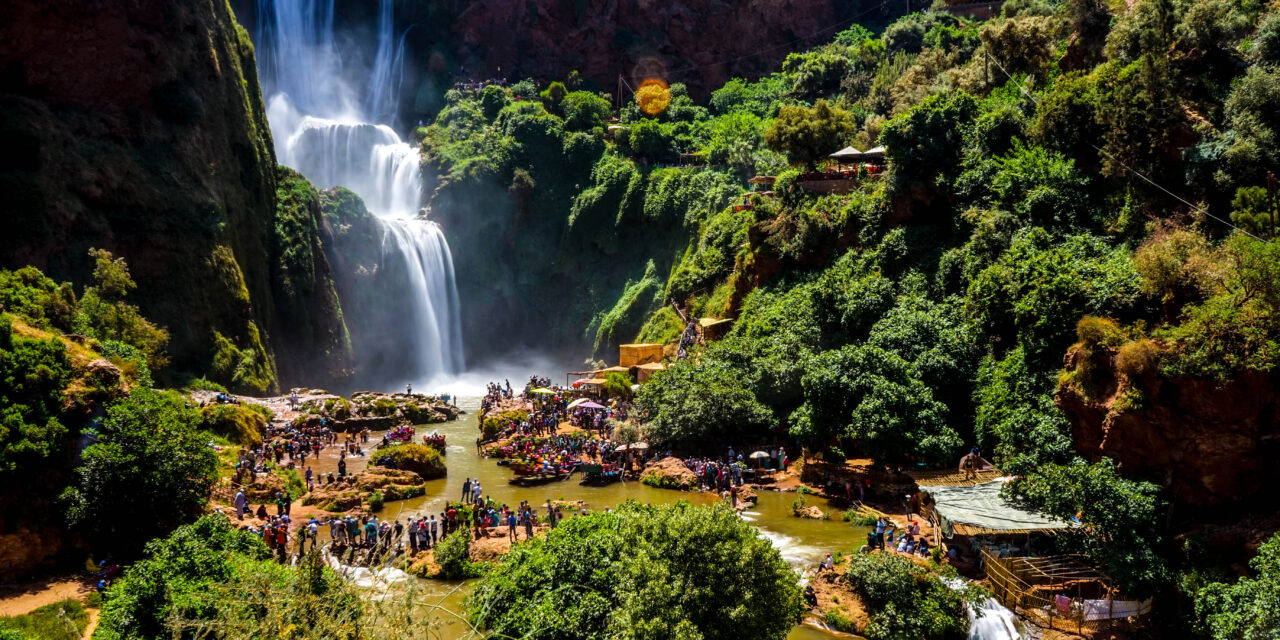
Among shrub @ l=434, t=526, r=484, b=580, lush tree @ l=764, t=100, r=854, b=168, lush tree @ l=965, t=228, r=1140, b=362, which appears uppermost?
lush tree @ l=764, t=100, r=854, b=168

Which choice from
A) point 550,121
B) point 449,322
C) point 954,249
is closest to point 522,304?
point 449,322

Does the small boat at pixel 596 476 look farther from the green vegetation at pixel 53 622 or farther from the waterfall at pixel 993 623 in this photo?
the green vegetation at pixel 53 622

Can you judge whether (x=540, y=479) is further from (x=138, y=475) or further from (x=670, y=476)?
(x=138, y=475)

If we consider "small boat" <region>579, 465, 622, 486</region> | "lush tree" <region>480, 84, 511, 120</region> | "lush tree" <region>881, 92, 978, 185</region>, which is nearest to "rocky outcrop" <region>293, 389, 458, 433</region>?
"small boat" <region>579, 465, 622, 486</region>

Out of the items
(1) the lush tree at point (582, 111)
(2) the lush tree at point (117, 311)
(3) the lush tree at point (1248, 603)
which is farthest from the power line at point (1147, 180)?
(1) the lush tree at point (582, 111)

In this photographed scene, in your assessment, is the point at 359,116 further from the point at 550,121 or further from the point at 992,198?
the point at 992,198

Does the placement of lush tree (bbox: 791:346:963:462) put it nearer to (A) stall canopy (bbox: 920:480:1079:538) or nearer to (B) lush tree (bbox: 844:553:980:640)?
(A) stall canopy (bbox: 920:480:1079:538)

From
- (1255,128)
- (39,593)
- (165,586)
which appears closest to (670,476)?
(165,586)
